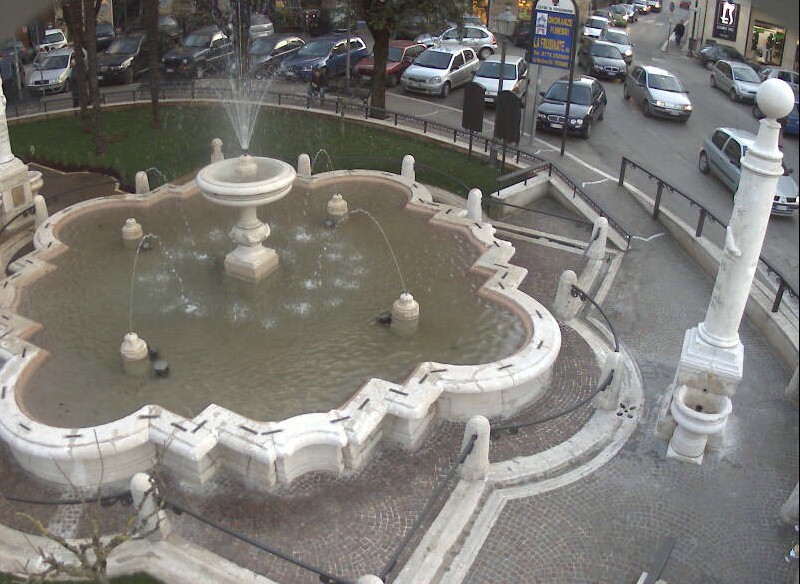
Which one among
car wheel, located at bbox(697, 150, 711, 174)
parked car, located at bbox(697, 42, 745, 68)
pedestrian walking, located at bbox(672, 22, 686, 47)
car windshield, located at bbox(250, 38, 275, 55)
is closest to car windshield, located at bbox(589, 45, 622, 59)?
parked car, located at bbox(697, 42, 745, 68)

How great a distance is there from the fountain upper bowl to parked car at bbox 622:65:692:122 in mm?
17632

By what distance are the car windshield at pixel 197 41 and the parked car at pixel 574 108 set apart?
617 inches

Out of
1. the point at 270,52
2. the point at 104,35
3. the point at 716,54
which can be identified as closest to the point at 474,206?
the point at 270,52

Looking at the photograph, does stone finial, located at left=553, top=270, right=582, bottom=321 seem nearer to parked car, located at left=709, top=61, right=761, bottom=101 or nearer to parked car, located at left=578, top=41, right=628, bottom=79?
parked car, located at left=709, top=61, right=761, bottom=101

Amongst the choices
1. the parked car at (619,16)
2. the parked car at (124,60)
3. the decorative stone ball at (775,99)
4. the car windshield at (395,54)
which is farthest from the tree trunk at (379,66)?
the parked car at (619,16)

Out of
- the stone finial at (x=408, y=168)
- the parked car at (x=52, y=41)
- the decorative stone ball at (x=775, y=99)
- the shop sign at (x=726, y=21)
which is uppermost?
the decorative stone ball at (x=775, y=99)

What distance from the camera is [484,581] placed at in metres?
9.27

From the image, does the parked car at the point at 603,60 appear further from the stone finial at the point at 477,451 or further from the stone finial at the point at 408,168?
the stone finial at the point at 477,451

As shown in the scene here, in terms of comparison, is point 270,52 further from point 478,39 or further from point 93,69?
point 93,69

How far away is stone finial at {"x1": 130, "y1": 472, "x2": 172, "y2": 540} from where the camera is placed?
9.19 metres

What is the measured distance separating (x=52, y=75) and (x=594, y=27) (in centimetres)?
2678

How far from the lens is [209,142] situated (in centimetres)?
2258

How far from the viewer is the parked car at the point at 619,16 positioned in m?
46.6

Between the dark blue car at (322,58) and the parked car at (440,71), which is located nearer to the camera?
the parked car at (440,71)
